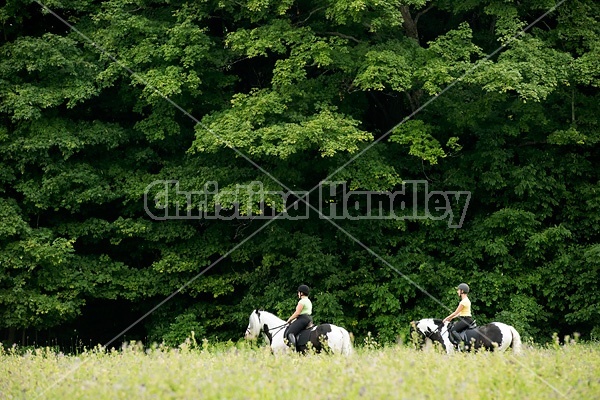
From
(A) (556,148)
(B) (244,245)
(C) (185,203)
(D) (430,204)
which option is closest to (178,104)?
(C) (185,203)

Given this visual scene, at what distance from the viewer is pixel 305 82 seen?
76.7 feet

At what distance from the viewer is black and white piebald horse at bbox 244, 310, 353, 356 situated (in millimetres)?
15430

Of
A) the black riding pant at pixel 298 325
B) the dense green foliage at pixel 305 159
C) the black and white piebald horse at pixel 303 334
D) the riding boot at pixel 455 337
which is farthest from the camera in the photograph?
the dense green foliage at pixel 305 159

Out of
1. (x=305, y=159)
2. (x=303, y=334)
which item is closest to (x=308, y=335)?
(x=303, y=334)

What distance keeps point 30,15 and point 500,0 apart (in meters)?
14.3

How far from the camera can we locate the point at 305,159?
2325cm

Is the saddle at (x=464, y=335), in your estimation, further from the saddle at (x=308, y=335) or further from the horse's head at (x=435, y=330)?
the saddle at (x=308, y=335)

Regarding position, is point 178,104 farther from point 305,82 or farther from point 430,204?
point 430,204

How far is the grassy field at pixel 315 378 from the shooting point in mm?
8969

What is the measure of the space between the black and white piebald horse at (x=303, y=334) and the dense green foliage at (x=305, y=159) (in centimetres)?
557

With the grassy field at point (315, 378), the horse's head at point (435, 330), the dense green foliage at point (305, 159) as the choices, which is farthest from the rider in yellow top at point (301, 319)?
the dense green foliage at point (305, 159)

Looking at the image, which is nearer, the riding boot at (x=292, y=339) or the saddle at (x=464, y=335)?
the riding boot at (x=292, y=339)

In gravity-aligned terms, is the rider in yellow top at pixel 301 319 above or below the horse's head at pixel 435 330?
above

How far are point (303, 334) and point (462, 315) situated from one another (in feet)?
Result: 10.4
